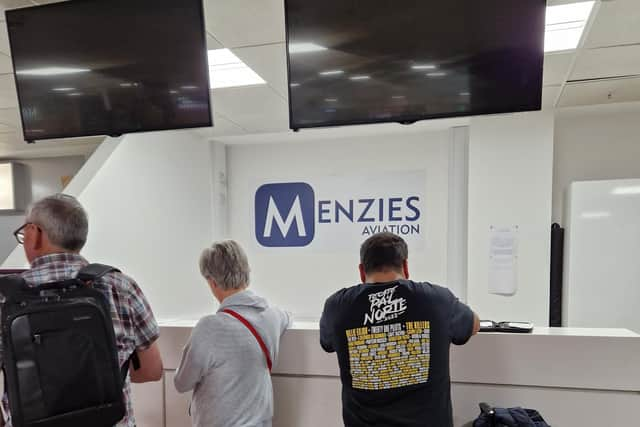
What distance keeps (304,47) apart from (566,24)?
4.67 ft

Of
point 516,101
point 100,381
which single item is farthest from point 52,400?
point 516,101

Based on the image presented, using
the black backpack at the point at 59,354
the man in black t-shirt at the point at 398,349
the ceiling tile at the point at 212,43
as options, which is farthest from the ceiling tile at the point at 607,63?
the black backpack at the point at 59,354

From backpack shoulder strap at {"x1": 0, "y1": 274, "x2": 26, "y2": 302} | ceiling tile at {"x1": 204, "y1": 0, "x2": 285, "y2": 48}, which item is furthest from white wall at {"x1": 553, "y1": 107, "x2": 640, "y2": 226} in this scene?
backpack shoulder strap at {"x1": 0, "y1": 274, "x2": 26, "y2": 302}

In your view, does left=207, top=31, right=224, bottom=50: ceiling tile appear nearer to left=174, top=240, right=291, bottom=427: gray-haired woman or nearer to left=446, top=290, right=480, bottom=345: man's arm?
left=174, top=240, right=291, bottom=427: gray-haired woman

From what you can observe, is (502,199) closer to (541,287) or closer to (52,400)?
(541,287)

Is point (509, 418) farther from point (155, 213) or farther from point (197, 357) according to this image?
point (155, 213)

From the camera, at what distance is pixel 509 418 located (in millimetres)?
1371

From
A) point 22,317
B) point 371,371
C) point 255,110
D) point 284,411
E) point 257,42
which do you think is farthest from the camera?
point 255,110

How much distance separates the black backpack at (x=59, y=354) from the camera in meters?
1.01

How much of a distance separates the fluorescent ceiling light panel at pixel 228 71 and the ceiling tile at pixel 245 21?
17cm

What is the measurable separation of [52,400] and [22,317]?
234 millimetres

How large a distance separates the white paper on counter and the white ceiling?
3.63 ft

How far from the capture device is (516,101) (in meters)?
1.32

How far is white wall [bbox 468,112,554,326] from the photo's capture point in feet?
11.0
